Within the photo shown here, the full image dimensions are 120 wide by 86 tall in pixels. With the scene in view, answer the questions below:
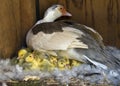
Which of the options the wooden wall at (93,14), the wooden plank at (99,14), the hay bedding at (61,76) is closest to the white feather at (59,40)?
the hay bedding at (61,76)

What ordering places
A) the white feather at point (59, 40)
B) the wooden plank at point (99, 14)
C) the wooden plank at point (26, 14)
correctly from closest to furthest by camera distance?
the white feather at point (59, 40)
the wooden plank at point (26, 14)
the wooden plank at point (99, 14)

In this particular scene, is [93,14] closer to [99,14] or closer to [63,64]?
[99,14]

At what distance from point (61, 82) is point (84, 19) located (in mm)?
730

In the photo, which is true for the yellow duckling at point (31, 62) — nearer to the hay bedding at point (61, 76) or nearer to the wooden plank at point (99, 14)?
the hay bedding at point (61, 76)

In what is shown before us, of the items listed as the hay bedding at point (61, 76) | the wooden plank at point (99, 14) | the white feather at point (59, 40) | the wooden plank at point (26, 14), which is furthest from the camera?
the wooden plank at point (99, 14)

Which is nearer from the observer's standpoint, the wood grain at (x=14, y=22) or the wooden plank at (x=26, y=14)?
the wood grain at (x=14, y=22)

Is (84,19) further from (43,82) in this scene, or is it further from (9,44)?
(43,82)

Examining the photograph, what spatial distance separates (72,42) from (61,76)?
0.20 meters

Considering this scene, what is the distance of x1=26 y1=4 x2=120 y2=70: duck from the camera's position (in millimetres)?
2664

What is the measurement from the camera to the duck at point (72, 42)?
2664 millimetres

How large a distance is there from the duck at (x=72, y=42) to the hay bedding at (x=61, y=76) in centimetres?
5

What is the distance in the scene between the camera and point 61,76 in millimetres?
2564

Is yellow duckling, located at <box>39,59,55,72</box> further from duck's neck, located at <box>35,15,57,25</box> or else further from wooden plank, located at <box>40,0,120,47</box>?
wooden plank, located at <box>40,0,120,47</box>

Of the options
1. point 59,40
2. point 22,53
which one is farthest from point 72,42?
point 22,53
